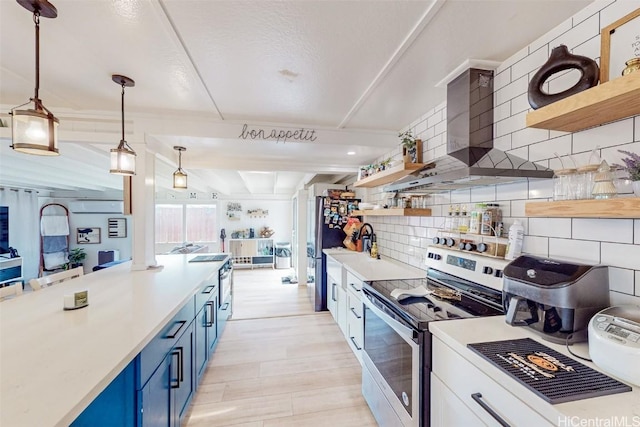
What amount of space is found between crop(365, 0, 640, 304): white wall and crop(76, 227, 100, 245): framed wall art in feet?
28.5

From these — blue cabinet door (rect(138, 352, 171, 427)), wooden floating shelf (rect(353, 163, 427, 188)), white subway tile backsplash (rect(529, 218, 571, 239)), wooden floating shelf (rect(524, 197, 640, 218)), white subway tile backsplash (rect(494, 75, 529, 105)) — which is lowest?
blue cabinet door (rect(138, 352, 171, 427))

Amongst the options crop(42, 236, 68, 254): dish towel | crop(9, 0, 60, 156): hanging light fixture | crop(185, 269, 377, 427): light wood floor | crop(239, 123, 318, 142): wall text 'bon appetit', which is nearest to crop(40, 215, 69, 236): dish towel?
crop(42, 236, 68, 254): dish towel

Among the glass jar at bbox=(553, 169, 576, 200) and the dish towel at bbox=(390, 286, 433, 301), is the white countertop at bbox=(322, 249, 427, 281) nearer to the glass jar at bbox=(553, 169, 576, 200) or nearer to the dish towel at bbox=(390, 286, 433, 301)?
the dish towel at bbox=(390, 286, 433, 301)

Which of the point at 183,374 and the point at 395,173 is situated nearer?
the point at 183,374

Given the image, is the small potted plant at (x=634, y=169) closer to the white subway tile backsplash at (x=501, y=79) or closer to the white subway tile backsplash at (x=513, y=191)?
the white subway tile backsplash at (x=513, y=191)

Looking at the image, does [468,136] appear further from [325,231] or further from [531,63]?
[325,231]

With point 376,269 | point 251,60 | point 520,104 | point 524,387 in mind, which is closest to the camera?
point 524,387

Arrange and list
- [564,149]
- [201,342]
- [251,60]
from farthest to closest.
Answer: [201,342], [251,60], [564,149]

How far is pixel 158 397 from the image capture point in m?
1.30

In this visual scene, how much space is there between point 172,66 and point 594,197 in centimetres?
222

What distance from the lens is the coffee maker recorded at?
952mm

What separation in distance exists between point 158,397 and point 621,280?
83.4 inches

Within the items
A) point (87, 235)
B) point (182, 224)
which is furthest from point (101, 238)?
point (182, 224)

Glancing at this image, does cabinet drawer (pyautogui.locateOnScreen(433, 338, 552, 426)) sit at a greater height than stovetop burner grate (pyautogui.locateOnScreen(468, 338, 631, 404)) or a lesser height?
lesser
